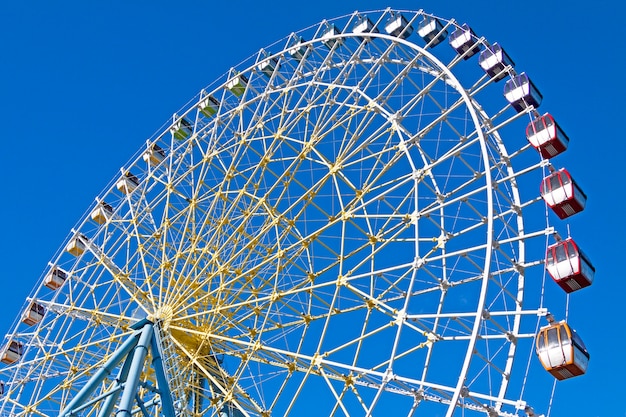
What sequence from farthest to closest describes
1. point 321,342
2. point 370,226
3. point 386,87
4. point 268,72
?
point 268,72, point 386,87, point 370,226, point 321,342

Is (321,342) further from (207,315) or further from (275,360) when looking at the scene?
(207,315)

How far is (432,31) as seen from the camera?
24375 mm

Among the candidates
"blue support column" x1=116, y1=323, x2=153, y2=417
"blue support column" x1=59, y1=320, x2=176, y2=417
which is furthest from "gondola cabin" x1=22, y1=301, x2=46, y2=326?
"blue support column" x1=116, y1=323, x2=153, y2=417

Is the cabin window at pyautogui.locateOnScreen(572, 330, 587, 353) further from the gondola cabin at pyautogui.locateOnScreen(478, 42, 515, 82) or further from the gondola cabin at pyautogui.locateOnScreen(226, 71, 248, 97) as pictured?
the gondola cabin at pyautogui.locateOnScreen(226, 71, 248, 97)

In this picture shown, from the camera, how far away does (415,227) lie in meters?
18.4

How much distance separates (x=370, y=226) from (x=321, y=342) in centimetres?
314

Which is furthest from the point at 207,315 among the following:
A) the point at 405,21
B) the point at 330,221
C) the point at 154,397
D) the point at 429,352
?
the point at 405,21

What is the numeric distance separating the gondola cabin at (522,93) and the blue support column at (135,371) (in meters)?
11.2

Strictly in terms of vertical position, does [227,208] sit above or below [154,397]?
above

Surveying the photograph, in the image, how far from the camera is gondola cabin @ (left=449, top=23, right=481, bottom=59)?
23344 mm

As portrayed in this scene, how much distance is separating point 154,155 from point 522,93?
12.9 meters

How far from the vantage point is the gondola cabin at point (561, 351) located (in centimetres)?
1567

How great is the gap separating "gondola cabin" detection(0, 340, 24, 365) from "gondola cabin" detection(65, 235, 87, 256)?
359 centimetres

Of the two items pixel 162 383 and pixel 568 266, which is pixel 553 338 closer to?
pixel 568 266
